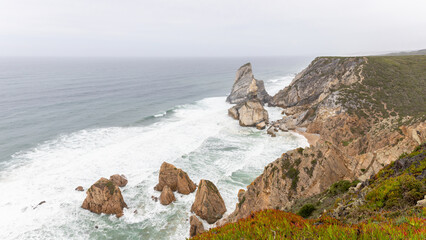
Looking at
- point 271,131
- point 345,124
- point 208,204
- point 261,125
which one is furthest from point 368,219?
point 261,125

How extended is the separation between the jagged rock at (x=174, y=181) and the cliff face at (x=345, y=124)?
8045 mm

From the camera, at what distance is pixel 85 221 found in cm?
2502

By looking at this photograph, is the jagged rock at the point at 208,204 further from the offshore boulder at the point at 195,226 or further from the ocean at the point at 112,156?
the offshore boulder at the point at 195,226

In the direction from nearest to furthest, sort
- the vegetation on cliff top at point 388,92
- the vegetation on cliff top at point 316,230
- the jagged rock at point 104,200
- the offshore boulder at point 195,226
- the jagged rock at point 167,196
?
the vegetation on cliff top at point 316,230
the offshore boulder at point 195,226
the jagged rock at point 104,200
the jagged rock at point 167,196
the vegetation on cliff top at point 388,92

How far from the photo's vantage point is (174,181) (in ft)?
97.1

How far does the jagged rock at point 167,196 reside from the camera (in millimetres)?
27297

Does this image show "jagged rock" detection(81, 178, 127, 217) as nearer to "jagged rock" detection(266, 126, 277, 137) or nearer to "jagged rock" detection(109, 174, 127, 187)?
"jagged rock" detection(109, 174, 127, 187)

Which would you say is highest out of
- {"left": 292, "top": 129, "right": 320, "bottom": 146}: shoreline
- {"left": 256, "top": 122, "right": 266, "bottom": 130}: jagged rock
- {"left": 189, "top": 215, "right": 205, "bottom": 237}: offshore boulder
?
{"left": 256, "top": 122, "right": 266, "bottom": 130}: jagged rock

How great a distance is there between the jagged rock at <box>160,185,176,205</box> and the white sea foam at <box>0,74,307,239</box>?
0.65 meters

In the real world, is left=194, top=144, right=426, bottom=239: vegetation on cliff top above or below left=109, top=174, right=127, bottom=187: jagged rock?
above

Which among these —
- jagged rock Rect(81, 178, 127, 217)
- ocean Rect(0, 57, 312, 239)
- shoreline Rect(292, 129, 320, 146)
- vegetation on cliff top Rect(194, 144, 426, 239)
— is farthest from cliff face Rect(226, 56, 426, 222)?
jagged rock Rect(81, 178, 127, 217)

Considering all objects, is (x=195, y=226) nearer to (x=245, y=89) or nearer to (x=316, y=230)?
(x=316, y=230)

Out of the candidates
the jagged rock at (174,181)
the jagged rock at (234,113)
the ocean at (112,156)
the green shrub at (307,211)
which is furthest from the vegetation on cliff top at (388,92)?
the jagged rock at (174,181)

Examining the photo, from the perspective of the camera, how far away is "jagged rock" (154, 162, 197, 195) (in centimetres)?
2908
